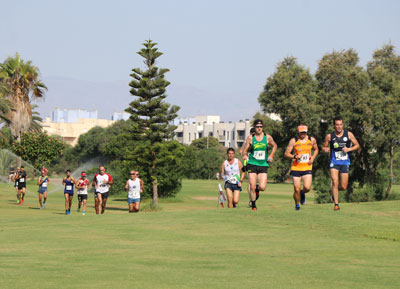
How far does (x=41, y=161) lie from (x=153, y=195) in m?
18.1

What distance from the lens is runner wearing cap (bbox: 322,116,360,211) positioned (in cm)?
1583

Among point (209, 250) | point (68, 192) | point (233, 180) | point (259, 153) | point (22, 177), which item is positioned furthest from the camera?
point (22, 177)

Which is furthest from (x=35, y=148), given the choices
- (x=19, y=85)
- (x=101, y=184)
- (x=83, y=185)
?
(x=101, y=184)

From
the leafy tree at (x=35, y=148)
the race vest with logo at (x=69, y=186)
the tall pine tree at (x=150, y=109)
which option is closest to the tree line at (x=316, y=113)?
the tall pine tree at (x=150, y=109)

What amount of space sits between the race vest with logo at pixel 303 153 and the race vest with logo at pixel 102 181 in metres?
8.90

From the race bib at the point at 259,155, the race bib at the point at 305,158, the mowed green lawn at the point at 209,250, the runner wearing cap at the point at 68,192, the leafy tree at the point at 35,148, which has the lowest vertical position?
the mowed green lawn at the point at 209,250

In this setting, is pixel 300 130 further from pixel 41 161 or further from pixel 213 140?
pixel 213 140

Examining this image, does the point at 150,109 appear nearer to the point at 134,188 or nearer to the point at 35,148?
the point at 35,148

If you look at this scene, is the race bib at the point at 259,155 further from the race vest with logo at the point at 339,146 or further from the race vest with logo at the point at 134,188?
the race vest with logo at the point at 134,188

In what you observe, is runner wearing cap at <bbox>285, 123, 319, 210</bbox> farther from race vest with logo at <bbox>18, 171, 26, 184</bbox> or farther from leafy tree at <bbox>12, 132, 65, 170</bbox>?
leafy tree at <bbox>12, 132, 65, 170</bbox>

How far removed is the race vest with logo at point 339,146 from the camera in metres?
15.9

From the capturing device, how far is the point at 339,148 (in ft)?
52.2

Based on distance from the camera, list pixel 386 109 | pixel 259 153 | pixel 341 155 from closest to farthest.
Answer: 1. pixel 341 155
2. pixel 259 153
3. pixel 386 109

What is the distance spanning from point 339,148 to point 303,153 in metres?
0.79
